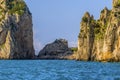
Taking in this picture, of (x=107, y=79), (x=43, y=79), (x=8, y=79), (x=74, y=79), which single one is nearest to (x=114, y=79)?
(x=107, y=79)

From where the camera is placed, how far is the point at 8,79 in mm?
83125

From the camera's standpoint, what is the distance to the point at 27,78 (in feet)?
282

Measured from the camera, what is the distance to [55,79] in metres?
84.0

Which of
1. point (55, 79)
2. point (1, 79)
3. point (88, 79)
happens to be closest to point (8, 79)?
point (1, 79)

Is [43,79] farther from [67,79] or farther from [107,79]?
[107,79]

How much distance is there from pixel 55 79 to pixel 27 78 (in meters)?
5.21

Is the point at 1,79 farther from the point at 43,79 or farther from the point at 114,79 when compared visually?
the point at 114,79

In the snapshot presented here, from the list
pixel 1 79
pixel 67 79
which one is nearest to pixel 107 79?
pixel 67 79

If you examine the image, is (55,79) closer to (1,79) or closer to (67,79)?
(67,79)

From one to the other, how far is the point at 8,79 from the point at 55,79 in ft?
25.7

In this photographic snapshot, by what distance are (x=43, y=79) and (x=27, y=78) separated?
3524mm

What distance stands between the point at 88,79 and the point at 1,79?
14.5 m

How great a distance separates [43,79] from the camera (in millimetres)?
83875

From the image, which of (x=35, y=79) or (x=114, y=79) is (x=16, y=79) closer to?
(x=35, y=79)
